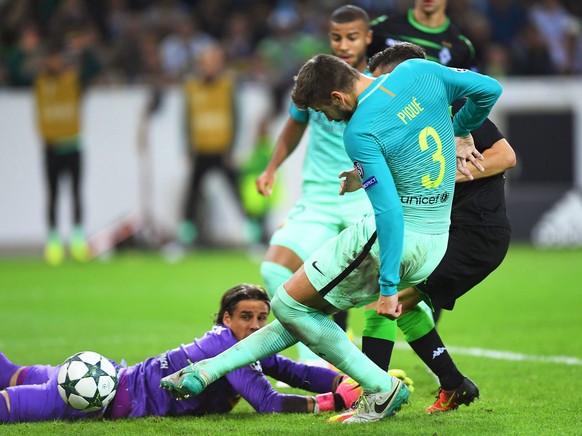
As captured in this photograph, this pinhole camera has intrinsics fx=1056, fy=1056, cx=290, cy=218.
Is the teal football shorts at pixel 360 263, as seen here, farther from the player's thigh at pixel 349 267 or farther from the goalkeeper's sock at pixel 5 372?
the goalkeeper's sock at pixel 5 372

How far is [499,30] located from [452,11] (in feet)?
4.39

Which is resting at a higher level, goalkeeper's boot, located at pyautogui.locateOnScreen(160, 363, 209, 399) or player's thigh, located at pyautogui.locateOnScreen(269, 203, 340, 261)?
player's thigh, located at pyautogui.locateOnScreen(269, 203, 340, 261)

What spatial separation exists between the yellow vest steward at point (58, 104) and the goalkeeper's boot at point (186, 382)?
1313 centimetres

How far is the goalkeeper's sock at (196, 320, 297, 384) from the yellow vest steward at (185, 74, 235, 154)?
12735 mm

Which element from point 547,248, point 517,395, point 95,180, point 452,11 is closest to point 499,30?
point 452,11

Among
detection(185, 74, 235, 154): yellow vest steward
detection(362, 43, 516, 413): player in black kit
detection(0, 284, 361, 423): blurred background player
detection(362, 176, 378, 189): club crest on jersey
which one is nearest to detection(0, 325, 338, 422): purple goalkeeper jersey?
detection(0, 284, 361, 423): blurred background player

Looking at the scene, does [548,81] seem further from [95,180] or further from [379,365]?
[379,365]

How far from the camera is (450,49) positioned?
24.2 ft

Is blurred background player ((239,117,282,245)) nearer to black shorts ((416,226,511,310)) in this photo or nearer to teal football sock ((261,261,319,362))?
teal football sock ((261,261,319,362))

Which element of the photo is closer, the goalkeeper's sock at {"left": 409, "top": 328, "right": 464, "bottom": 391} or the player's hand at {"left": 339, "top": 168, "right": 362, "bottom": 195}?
the player's hand at {"left": 339, "top": 168, "right": 362, "bottom": 195}

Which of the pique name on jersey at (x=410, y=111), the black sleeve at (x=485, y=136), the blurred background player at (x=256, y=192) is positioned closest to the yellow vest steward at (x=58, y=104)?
the blurred background player at (x=256, y=192)

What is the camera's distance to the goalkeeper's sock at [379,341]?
19.3ft

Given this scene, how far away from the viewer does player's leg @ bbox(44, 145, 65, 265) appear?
57.5 ft

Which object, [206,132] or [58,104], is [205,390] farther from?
[58,104]
